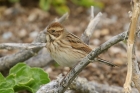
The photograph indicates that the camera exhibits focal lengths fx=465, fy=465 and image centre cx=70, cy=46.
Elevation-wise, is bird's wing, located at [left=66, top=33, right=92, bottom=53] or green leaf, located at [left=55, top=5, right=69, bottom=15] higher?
bird's wing, located at [left=66, top=33, right=92, bottom=53]

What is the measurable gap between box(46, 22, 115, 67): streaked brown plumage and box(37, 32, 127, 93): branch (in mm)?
260

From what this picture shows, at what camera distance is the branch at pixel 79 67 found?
3.40 m

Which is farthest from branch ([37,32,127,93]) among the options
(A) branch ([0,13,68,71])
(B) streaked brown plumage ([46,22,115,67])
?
(A) branch ([0,13,68,71])

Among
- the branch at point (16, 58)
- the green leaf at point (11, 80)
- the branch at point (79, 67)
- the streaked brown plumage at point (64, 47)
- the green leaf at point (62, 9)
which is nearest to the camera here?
the branch at point (79, 67)

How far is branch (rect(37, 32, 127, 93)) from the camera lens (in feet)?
11.1

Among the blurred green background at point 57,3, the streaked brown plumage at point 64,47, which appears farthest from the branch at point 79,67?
the blurred green background at point 57,3

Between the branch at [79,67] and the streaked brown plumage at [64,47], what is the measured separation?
260 mm

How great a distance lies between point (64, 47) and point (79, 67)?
0.99 metres

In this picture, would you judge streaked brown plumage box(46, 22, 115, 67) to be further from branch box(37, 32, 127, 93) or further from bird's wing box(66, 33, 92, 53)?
branch box(37, 32, 127, 93)

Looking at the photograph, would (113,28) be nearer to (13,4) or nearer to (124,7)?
(124,7)

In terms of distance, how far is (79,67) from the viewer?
3652mm

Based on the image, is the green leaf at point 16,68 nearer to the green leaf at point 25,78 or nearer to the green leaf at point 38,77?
the green leaf at point 25,78

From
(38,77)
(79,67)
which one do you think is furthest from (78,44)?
(79,67)

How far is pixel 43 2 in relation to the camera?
702 centimetres
